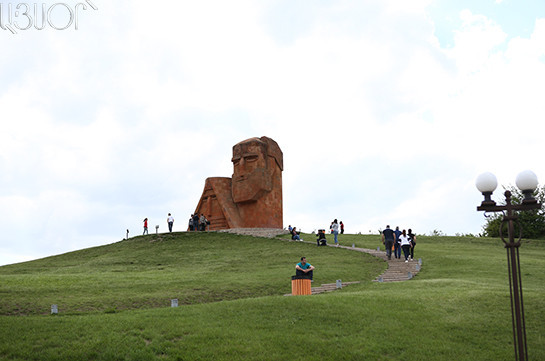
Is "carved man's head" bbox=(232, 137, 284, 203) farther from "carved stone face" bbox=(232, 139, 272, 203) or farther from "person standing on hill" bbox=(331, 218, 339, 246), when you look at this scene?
"person standing on hill" bbox=(331, 218, 339, 246)

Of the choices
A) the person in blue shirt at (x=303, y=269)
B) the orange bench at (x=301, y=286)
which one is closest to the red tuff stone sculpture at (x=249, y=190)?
the person in blue shirt at (x=303, y=269)

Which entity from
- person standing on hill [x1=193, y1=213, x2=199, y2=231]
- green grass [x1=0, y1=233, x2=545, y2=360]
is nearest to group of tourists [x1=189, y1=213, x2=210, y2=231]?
person standing on hill [x1=193, y1=213, x2=199, y2=231]

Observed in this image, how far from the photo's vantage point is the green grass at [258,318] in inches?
436

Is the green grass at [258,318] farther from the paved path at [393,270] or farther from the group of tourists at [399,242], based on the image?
the group of tourists at [399,242]

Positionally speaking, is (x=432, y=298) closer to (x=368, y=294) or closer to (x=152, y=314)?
(x=368, y=294)

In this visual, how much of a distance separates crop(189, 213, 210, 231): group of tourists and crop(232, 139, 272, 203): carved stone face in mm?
3372

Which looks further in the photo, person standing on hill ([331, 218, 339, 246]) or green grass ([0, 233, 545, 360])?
person standing on hill ([331, 218, 339, 246])

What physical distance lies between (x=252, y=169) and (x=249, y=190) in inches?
68.3

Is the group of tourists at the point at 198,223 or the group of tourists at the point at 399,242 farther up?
the group of tourists at the point at 198,223

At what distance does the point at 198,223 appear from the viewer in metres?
44.8

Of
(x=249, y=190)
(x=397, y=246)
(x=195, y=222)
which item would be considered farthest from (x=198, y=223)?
(x=397, y=246)

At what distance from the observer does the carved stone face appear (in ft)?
138

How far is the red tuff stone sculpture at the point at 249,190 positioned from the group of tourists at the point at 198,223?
24.5 inches

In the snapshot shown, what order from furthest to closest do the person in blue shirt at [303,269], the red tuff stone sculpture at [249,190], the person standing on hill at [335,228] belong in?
the red tuff stone sculpture at [249,190]
the person standing on hill at [335,228]
the person in blue shirt at [303,269]
